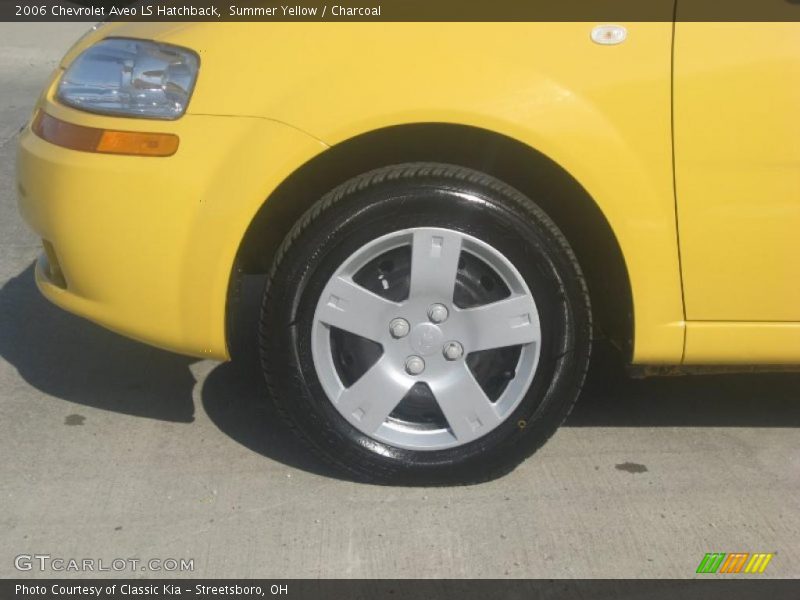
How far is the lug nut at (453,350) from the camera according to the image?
313 cm

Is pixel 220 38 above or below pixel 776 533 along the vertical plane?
above

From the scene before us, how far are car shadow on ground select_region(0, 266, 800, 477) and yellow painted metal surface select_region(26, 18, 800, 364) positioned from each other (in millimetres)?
629

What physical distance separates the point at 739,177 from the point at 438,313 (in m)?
0.88

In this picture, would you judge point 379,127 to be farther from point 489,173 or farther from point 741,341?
point 741,341

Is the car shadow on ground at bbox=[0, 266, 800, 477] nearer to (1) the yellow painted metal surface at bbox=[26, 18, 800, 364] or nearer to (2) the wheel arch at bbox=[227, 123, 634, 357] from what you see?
(2) the wheel arch at bbox=[227, 123, 634, 357]

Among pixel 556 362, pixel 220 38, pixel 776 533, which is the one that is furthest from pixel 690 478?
pixel 220 38

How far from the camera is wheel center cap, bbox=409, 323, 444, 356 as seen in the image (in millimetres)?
3113

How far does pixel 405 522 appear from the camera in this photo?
121 inches

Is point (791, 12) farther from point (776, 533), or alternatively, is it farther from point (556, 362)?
point (776, 533)

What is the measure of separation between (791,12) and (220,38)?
151 cm

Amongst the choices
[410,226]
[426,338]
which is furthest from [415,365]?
[410,226]

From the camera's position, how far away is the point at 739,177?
2.93m

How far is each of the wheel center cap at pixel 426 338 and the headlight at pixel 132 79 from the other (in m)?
0.88

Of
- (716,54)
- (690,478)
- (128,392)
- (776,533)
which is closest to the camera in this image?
(716,54)
